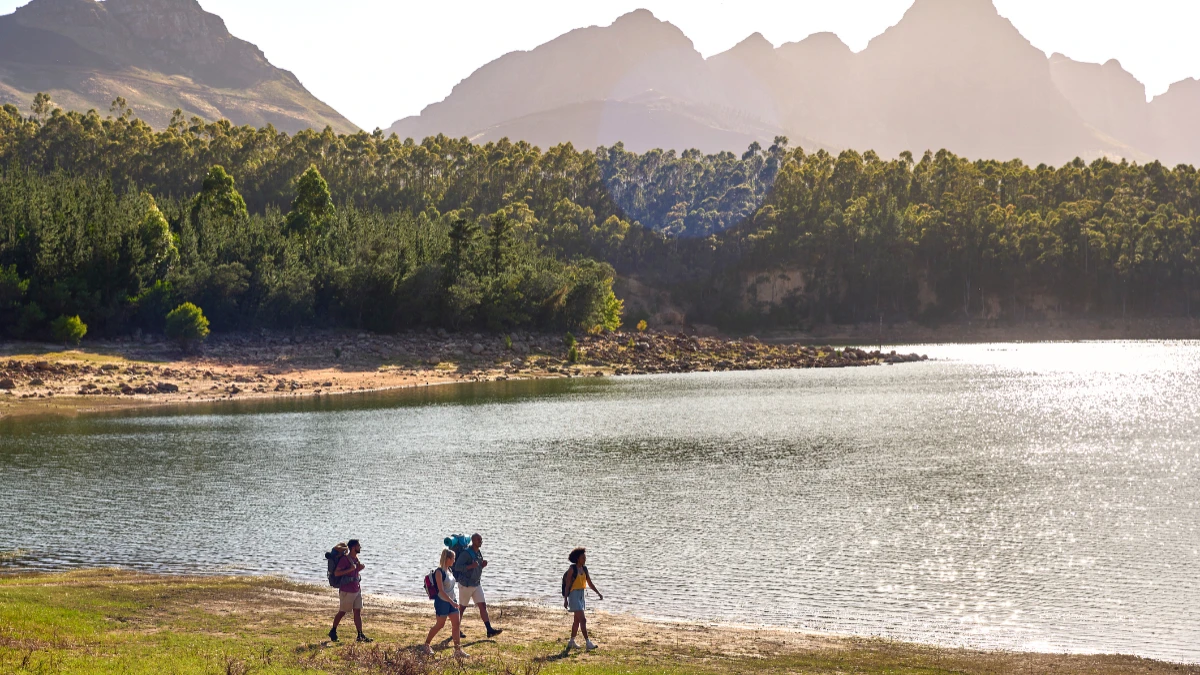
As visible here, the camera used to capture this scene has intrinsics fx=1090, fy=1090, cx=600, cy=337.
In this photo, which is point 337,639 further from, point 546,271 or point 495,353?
point 546,271

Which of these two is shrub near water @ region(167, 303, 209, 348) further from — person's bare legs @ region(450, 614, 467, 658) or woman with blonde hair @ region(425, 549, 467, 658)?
person's bare legs @ region(450, 614, 467, 658)

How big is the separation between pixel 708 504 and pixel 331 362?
205 feet

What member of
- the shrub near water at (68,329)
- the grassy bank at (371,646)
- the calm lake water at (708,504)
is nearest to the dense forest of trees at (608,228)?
the shrub near water at (68,329)

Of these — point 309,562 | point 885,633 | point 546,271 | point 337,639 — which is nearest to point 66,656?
point 337,639

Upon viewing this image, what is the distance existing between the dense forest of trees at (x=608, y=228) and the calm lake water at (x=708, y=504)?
42.7 meters

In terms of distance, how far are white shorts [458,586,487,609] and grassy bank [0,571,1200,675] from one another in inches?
32.4

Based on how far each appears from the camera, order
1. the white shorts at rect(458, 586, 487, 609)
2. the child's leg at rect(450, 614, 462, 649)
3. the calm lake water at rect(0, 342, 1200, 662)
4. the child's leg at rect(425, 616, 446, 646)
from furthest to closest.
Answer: the calm lake water at rect(0, 342, 1200, 662) → the white shorts at rect(458, 586, 487, 609) → the child's leg at rect(425, 616, 446, 646) → the child's leg at rect(450, 614, 462, 649)

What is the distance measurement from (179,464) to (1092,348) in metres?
119

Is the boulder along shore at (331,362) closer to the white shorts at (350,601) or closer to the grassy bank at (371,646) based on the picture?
the grassy bank at (371,646)

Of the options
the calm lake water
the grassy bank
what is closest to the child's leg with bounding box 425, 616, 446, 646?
the grassy bank

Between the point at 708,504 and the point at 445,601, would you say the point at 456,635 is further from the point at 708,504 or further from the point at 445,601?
the point at 708,504

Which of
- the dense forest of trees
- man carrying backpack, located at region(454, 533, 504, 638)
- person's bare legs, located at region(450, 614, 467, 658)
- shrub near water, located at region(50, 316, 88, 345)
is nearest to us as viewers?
person's bare legs, located at region(450, 614, 467, 658)

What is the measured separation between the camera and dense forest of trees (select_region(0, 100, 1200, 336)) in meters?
112

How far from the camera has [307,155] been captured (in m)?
170
